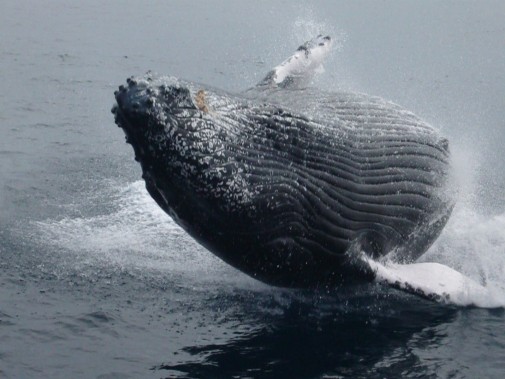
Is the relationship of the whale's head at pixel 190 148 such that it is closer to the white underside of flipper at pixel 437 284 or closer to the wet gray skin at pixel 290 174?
the wet gray skin at pixel 290 174

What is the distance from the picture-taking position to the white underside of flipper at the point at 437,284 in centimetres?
1157

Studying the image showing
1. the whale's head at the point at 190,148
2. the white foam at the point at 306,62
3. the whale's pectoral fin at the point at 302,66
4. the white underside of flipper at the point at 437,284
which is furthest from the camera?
the white foam at the point at 306,62

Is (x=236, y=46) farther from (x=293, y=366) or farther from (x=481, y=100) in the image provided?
(x=293, y=366)

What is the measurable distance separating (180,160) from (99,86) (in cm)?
2003

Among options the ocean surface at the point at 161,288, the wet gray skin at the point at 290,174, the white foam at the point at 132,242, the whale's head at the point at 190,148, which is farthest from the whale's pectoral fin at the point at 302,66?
the whale's head at the point at 190,148

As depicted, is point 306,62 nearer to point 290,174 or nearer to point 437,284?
point 290,174

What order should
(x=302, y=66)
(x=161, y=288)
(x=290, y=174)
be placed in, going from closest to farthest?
(x=290, y=174) → (x=161, y=288) → (x=302, y=66)

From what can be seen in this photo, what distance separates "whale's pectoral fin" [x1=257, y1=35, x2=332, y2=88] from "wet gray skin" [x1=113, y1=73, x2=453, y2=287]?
1.69 metres

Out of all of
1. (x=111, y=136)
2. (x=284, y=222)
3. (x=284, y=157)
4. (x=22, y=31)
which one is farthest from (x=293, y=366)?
(x=22, y=31)

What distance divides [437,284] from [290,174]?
2.67 metres

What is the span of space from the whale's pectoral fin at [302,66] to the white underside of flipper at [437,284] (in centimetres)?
401

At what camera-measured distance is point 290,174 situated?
11.1 m

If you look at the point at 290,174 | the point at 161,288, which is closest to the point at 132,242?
the point at 161,288

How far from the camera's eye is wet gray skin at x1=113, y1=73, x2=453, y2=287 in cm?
1005
